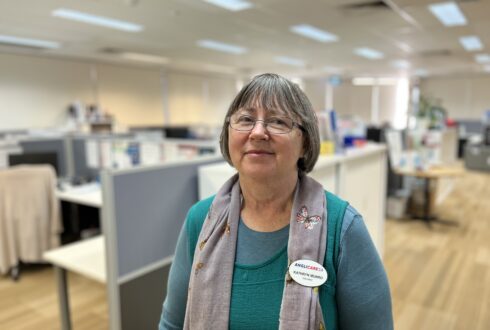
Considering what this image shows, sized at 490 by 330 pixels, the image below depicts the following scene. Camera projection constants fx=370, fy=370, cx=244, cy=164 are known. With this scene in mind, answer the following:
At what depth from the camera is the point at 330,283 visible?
33.9 inches

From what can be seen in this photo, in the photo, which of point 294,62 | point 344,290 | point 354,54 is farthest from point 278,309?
point 294,62

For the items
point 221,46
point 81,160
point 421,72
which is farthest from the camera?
point 421,72

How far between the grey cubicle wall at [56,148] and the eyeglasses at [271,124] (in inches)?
143

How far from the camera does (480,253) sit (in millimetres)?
3754

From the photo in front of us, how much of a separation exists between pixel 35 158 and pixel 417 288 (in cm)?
379

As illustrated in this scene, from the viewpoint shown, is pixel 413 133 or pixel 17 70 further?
pixel 17 70

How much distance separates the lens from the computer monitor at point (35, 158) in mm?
3637

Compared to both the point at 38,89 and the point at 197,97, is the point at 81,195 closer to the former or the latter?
the point at 38,89

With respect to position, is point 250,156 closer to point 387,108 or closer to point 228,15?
point 228,15

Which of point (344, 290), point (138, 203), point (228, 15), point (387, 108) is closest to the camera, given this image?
point (344, 290)

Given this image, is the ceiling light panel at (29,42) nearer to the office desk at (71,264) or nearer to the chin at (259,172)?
the office desk at (71,264)

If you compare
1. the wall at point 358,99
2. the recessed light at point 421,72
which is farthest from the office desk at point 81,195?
the wall at point 358,99

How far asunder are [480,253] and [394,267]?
1.05 meters

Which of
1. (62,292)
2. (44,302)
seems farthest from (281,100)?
(44,302)
